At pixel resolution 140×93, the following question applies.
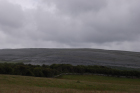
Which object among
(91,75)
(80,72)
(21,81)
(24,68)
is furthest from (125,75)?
(21,81)

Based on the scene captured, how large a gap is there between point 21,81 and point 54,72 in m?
16.8

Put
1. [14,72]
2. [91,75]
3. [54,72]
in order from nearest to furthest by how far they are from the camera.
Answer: [14,72], [54,72], [91,75]

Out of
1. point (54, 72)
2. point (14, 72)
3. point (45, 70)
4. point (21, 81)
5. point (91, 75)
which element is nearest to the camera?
point (21, 81)

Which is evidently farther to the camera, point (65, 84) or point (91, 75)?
point (91, 75)

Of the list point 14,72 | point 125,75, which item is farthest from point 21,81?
point 125,75

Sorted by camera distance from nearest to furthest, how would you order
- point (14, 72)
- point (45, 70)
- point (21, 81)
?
1. point (21, 81)
2. point (14, 72)
3. point (45, 70)

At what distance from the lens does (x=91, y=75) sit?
144ft

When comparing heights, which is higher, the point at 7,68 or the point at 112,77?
the point at 7,68

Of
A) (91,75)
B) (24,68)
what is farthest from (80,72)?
(24,68)

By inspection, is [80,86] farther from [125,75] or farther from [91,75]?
[125,75]

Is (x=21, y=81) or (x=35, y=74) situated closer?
(x=21, y=81)

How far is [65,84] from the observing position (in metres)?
25.7

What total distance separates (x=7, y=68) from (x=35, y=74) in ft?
20.3

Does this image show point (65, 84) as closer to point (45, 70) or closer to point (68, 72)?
point (45, 70)
